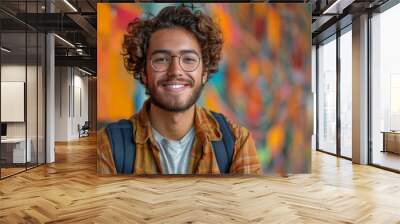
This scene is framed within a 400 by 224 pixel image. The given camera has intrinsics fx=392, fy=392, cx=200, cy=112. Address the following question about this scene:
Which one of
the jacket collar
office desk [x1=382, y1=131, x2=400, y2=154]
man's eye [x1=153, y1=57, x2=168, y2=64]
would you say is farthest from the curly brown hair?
office desk [x1=382, y1=131, x2=400, y2=154]

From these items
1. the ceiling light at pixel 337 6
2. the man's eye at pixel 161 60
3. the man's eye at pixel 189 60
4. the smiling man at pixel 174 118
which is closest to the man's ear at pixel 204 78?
the smiling man at pixel 174 118

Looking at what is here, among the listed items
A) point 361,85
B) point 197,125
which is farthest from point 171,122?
point 361,85

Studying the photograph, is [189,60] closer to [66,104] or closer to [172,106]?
[172,106]

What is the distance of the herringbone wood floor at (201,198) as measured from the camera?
4270mm

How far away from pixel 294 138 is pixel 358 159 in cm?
275

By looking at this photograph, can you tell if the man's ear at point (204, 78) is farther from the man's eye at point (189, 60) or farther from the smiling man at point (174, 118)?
the man's eye at point (189, 60)

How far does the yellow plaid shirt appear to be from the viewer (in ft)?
21.9

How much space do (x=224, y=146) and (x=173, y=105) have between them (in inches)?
44.0

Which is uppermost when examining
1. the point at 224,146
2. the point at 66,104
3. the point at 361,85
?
the point at 361,85

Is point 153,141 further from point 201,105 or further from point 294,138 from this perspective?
point 294,138

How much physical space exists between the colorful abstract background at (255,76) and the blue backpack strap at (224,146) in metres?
0.21

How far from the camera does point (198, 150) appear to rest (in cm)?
669

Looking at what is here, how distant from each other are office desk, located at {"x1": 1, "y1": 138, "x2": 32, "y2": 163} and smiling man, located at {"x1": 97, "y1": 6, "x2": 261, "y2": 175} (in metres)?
1.90

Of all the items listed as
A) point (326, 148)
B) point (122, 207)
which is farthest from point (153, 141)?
point (326, 148)
